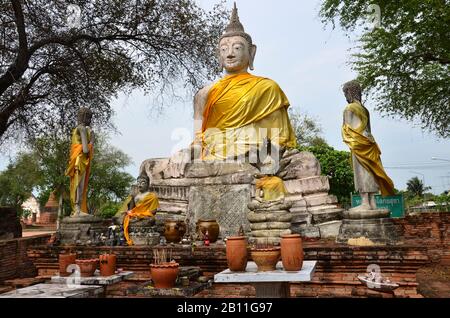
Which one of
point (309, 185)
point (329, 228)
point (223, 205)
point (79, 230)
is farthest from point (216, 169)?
point (79, 230)

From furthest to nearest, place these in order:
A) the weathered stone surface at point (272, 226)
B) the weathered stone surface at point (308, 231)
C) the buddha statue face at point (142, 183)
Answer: the buddha statue face at point (142, 183) → the weathered stone surface at point (308, 231) → the weathered stone surface at point (272, 226)

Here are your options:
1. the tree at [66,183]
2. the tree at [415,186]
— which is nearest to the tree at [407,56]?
the tree at [66,183]

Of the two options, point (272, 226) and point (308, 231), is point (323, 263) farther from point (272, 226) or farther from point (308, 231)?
point (308, 231)

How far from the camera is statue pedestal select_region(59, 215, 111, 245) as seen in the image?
8.14 m

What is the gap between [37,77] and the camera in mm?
11359

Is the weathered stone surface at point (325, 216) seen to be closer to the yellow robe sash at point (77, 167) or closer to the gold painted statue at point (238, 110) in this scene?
the gold painted statue at point (238, 110)

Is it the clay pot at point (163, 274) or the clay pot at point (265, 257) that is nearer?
the clay pot at point (265, 257)

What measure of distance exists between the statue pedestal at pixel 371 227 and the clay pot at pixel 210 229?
2.21 meters

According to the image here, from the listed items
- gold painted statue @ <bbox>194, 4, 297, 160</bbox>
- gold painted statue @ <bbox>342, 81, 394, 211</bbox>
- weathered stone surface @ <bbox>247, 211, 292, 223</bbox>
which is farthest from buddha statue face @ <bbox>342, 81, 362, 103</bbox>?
gold painted statue @ <bbox>194, 4, 297, 160</bbox>

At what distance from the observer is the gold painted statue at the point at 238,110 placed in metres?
10.1

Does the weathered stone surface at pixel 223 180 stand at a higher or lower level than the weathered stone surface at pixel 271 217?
higher

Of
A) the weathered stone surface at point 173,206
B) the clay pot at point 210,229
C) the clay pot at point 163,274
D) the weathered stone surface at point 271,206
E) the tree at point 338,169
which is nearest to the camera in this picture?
the clay pot at point 163,274

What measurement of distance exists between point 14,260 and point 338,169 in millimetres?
17885
